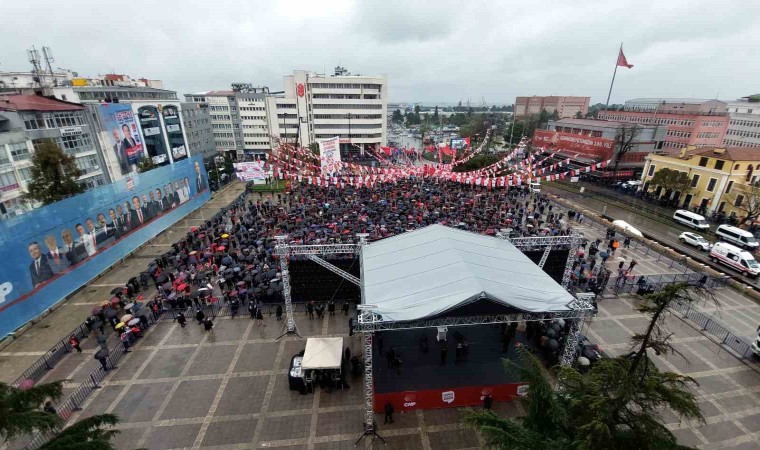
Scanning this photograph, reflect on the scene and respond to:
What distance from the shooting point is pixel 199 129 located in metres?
59.0

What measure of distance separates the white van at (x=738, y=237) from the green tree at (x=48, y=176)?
4955cm

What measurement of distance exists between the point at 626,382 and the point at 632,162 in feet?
179

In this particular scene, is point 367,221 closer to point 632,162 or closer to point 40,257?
point 40,257

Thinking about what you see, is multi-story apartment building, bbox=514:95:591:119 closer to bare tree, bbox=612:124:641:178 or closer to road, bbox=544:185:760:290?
bare tree, bbox=612:124:641:178

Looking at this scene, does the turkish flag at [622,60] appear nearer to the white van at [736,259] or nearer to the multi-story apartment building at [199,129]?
the white van at [736,259]

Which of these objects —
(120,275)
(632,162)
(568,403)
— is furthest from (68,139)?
(632,162)

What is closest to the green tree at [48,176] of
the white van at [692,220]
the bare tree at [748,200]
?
the white van at [692,220]

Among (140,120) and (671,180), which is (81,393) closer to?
(140,120)

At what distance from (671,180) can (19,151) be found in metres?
60.9

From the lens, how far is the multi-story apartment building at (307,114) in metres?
65.5

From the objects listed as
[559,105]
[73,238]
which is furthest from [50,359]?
[559,105]

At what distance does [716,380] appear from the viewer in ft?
45.7

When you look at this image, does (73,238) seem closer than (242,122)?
Yes

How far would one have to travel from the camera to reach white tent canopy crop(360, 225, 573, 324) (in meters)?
11.3
